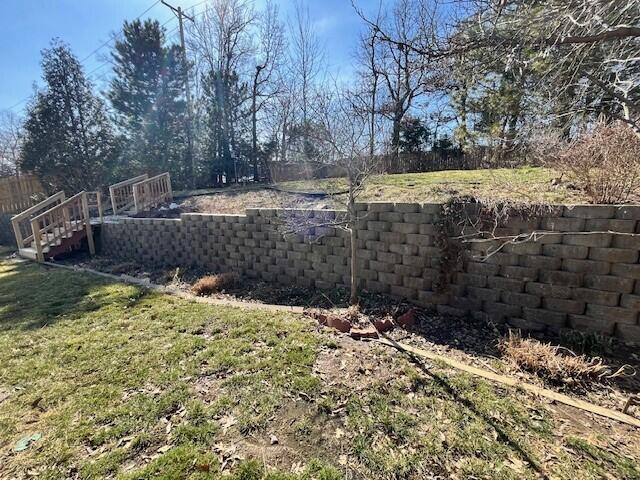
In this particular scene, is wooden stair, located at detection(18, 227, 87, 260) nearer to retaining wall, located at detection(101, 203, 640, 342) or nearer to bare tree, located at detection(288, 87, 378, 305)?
retaining wall, located at detection(101, 203, 640, 342)

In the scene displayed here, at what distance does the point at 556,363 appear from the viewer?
8.07 feet

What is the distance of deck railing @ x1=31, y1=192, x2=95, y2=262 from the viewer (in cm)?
761

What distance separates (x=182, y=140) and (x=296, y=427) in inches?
591

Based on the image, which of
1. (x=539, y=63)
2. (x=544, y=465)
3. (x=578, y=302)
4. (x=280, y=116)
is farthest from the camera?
(x=280, y=116)

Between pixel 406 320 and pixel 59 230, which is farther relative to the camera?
pixel 59 230

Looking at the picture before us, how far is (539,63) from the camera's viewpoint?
11.2 ft

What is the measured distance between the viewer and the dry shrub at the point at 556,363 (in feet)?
7.96

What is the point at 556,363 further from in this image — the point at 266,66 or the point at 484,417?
the point at 266,66

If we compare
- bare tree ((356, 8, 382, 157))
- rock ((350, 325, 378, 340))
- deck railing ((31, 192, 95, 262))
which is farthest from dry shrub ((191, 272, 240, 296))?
deck railing ((31, 192, 95, 262))

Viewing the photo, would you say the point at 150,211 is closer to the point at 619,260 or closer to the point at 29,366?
the point at 29,366

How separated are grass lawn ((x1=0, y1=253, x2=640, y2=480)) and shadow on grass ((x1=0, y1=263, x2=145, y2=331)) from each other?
735 mm

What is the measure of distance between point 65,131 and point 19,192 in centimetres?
345

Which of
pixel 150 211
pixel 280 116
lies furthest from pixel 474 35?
pixel 280 116

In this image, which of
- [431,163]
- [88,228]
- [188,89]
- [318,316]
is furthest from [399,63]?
[188,89]
